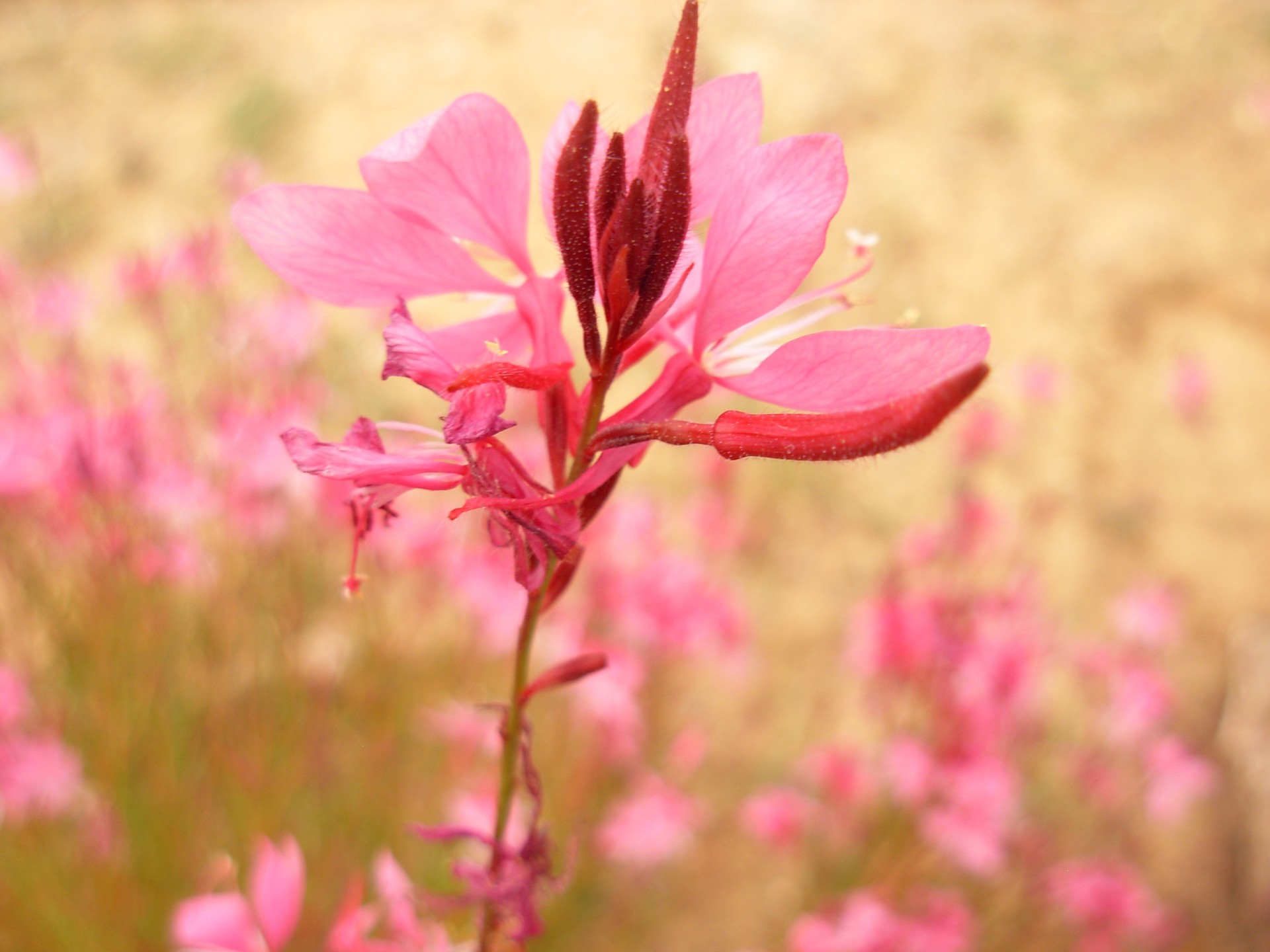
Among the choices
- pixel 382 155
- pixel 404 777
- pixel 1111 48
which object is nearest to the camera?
pixel 382 155

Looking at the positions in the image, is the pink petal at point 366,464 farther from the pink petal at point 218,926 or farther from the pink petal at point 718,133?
the pink petal at point 218,926

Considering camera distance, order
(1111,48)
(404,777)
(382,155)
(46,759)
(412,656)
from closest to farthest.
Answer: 1. (382,155)
2. (46,759)
3. (404,777)
4. (412,656)
5. (1111,48)

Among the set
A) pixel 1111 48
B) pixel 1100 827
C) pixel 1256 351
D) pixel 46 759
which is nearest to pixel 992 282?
pixel 1256 351

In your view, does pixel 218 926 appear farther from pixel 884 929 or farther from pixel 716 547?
pixel 716 547

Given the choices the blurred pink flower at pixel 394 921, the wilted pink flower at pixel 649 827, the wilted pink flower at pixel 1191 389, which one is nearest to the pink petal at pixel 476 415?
the blurred pink flower at pixel 394 921

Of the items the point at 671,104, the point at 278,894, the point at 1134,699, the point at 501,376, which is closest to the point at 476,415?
the point at 501,376

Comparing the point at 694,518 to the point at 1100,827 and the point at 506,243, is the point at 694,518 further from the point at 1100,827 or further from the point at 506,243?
the point at 506,243
